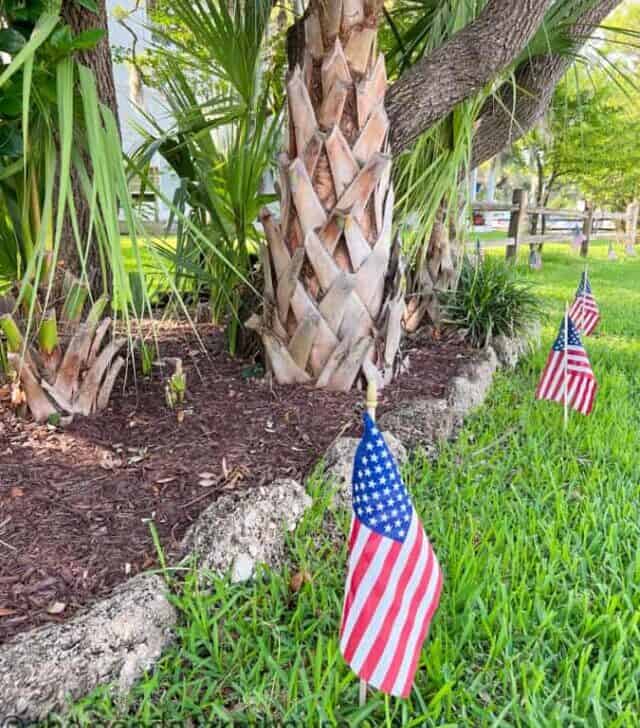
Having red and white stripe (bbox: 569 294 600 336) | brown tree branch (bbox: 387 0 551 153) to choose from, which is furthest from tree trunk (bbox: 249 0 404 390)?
red and white stripe (bbox: 569 294 600 336)

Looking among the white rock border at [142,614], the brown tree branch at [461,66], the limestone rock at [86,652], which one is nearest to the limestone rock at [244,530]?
the white rock border at [142,614]

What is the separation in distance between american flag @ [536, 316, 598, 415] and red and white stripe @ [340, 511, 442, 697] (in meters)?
1.74

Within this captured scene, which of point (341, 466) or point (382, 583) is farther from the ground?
point (382, 583)

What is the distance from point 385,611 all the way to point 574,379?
1.83m

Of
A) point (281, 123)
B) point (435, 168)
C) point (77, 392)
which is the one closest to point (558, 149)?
point (435, 168)

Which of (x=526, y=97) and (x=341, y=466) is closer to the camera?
(x=341, y=466)

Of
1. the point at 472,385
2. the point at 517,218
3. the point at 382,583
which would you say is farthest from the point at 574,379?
the point at 517,218

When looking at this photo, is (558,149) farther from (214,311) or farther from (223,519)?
(223,519)

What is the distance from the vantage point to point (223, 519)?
1581 millimetres

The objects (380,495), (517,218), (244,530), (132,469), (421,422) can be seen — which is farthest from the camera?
(517,218)

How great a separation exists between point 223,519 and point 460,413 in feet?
5.10

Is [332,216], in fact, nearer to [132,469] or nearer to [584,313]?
[132,469]

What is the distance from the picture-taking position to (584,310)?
3.69m

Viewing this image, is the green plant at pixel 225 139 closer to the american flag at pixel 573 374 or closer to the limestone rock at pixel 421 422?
the limestone rock at pixel 421 422
